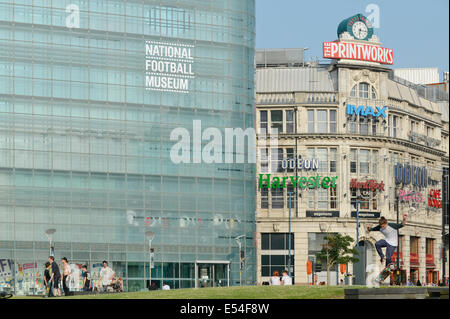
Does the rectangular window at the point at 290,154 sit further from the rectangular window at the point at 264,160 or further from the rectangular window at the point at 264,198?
the rectangular window at the point at 264,198

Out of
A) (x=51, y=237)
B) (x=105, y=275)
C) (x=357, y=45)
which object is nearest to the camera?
(x=105, y=275)

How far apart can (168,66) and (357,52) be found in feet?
93.1

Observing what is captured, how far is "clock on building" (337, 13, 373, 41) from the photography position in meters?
113

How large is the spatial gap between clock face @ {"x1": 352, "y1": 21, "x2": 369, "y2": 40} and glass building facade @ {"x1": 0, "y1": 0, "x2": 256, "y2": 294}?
20.8 meters

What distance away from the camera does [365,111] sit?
110562mm

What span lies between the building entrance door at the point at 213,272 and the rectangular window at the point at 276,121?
20.7m

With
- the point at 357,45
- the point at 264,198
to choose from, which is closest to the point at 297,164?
the point at 264,198

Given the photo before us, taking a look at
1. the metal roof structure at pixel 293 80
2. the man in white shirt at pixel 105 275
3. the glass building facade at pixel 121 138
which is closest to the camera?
the man in white shirt at pixel 105 275

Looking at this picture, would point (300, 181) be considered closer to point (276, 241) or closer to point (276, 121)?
point (276, 241)

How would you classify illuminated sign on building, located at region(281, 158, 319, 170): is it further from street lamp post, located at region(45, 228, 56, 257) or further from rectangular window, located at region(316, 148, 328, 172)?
street lamp post, located at region(45, 228, 56, 257)

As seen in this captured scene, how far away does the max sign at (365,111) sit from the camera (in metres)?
110

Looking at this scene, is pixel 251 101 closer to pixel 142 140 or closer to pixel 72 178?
pixel 142 140

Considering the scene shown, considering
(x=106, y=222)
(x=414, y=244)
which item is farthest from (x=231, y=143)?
(x=414, y=244)

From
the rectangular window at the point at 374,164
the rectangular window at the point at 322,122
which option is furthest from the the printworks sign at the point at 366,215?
the rectangular window at the point at 322,122
